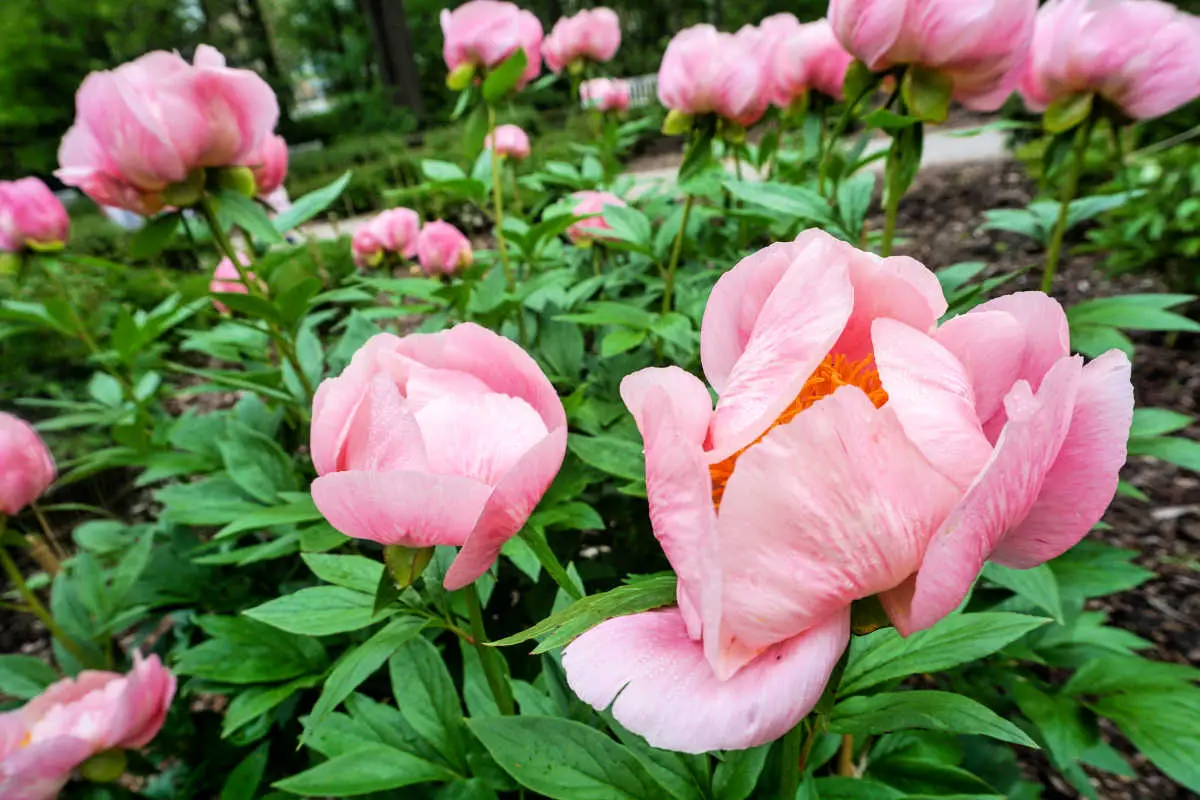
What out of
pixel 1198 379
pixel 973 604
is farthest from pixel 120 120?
pixel 1198 379

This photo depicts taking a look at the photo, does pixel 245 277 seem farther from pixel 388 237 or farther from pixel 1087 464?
pixel 1087 464

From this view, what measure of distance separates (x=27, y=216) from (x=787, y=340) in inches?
67.8

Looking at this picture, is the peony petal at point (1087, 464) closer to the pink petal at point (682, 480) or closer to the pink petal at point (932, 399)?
the pink petal at point (932, 399)

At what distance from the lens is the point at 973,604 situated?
104 centimetres

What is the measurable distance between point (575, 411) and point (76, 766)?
72 centimetres

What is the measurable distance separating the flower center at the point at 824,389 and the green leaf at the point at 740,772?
0.25m

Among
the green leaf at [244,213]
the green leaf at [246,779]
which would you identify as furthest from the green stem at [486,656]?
the green leaf at [244,213]

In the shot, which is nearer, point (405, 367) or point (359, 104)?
point (405, 367)

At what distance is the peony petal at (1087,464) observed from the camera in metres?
0.33

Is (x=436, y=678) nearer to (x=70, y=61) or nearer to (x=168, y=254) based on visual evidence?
(x=168, y=254)

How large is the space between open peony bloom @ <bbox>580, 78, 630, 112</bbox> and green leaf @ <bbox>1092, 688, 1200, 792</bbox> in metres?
1.84

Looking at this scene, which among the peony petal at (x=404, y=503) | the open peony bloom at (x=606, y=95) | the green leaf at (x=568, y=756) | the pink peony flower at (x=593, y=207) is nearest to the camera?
the peony petal at (x=404, y=503)

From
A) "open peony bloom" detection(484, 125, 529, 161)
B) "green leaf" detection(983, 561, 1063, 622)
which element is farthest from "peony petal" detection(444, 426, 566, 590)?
"open peony bloom" detection(484, 125, 529, 161)

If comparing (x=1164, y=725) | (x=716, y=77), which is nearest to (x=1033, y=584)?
(x=1164, y=725)
